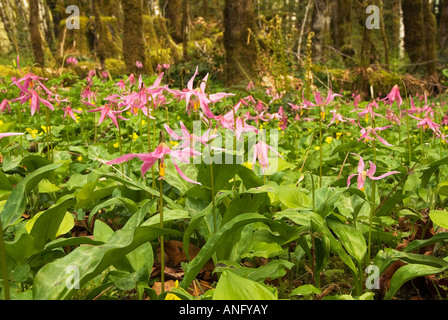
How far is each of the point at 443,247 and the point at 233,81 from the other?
515 centimetres

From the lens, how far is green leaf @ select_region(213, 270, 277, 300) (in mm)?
883

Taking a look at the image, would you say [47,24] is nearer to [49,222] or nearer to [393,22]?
[393,22]

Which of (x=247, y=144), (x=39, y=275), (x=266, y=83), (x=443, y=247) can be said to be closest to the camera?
(x=39, y=275)

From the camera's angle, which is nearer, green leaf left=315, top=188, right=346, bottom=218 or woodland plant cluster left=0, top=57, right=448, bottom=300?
woodland plant cluster left=0, top=57, right=448, bottom=300

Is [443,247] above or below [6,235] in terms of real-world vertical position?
below

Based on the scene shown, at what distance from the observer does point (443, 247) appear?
177 cm

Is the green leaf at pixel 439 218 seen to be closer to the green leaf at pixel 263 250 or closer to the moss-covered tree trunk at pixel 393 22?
the green leaf at pixel 263 250

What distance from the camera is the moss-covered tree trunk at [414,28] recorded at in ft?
38.0

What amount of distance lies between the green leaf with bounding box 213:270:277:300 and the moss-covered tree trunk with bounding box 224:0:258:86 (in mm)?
5794

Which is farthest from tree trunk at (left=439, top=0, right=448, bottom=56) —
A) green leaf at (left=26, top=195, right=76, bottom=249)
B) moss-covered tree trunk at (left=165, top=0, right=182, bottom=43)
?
green leaf at (left=26, top=195, right=76, bottom=249)

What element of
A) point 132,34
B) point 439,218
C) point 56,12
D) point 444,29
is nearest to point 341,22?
point 444,29

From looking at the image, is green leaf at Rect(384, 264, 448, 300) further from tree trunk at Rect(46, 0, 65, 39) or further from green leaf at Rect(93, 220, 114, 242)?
tree trunk at Rect(46, 0, 65, 39)
